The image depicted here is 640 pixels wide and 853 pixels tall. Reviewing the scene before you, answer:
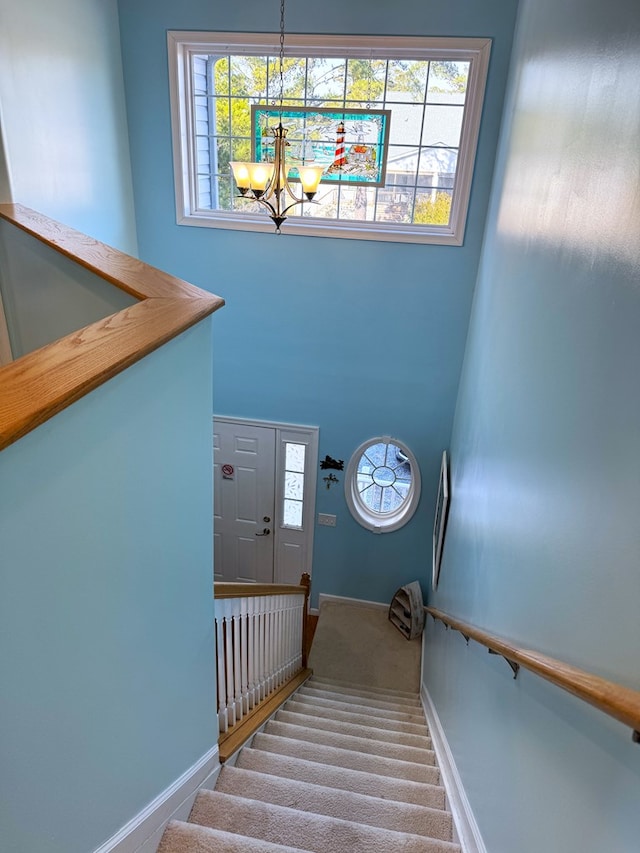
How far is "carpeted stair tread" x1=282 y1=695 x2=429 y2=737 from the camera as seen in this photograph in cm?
315

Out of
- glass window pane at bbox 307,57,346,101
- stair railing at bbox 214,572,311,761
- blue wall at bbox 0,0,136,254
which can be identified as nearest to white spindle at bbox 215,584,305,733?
stair railing at bbox 214,572,311,761

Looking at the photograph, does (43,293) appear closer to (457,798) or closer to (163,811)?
(163,811)

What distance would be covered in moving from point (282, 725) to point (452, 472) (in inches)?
78.1

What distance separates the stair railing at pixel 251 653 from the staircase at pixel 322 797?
0.10m

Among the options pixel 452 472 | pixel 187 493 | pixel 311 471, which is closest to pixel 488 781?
pixel 187 493

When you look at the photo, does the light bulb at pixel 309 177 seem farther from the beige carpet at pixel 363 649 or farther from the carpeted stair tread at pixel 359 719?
the beige carpet at pixel 363 649

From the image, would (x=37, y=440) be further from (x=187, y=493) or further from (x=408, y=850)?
(x=408, y=850)

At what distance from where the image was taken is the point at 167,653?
5.47 feet

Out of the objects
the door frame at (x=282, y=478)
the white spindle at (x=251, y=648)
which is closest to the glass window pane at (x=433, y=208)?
the door frame at (x=282, y=478)

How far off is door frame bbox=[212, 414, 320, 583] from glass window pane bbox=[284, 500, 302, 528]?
0.05 meters

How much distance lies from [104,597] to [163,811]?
0.94 meters

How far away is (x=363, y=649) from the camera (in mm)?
5059

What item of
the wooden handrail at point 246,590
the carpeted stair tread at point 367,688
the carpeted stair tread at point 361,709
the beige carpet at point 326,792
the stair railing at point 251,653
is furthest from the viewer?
the carpeted stair tread at point 367,688

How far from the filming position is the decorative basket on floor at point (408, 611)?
16.5ft
